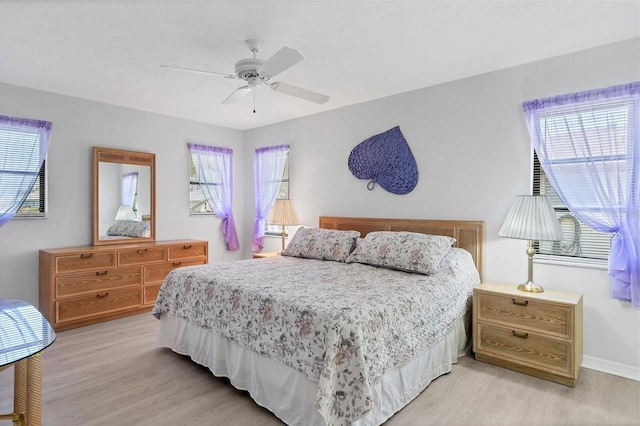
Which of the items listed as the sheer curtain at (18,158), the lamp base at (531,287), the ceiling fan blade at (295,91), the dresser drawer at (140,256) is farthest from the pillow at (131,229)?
the lamp base at (531,287)

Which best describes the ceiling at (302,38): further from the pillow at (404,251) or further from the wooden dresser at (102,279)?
the wooden dresser at (102,279)

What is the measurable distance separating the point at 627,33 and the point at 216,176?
15.5ft

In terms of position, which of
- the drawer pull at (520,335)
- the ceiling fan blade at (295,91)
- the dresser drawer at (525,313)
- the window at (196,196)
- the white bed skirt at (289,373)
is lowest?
the white bed skirt at (289,373)

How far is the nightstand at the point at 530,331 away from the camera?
2.48 m

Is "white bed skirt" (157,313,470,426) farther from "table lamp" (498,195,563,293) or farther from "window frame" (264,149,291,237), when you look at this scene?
"window frame" (264,149,291,237)

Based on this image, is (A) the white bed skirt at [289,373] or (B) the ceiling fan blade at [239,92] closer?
(A) the white bed skirt at [289,373]

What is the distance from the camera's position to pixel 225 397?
93.1 inches

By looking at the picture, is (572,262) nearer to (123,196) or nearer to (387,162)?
(387,162)

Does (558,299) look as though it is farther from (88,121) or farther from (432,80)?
(88,121)

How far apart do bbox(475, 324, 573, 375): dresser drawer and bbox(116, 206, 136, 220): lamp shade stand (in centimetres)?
404

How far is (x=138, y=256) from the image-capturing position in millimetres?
4137

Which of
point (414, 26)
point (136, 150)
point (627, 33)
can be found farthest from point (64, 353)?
point (627, 33)

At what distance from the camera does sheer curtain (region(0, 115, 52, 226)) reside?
137 inches

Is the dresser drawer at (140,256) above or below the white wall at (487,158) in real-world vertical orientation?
below
